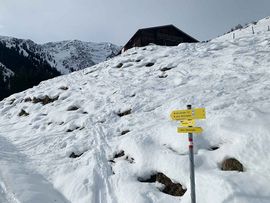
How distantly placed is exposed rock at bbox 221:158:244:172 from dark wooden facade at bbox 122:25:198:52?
126ft

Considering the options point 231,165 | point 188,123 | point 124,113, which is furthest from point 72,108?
point 188,123

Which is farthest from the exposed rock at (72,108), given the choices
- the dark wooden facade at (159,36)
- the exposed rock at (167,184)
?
the dark wooden facade at (159,36)

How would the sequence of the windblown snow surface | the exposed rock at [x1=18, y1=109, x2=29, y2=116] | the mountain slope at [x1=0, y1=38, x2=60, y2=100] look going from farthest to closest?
1. the mountain slope at [x1=0, y1=38, x2=60, y2=100]
2. the exposed rock at [x1=18, y1=109, x2=29, y2=116]
3. the windblown snow surface

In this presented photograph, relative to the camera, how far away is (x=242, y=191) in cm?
634

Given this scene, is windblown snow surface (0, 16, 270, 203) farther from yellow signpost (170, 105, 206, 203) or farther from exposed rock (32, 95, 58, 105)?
yellow signpost (170, 105, 206, 203)

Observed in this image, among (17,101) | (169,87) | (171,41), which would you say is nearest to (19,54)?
(171,41)

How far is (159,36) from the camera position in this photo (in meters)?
46.1

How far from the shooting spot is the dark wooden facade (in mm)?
45156

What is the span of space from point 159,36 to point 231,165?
40.4 m

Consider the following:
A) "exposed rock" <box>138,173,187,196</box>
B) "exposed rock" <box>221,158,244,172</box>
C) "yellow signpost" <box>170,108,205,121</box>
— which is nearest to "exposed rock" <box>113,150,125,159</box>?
"exposed rock" <box>138,173,187,196</box>

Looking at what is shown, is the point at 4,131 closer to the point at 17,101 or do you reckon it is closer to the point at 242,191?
the point at 17,101

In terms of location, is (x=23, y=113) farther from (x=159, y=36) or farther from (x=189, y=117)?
(x=159, y=36)

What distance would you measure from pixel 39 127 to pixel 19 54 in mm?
183447

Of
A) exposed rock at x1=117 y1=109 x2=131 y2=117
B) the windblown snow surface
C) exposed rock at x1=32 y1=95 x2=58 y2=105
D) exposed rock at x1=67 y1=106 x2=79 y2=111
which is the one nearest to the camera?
the windblown snow surface
